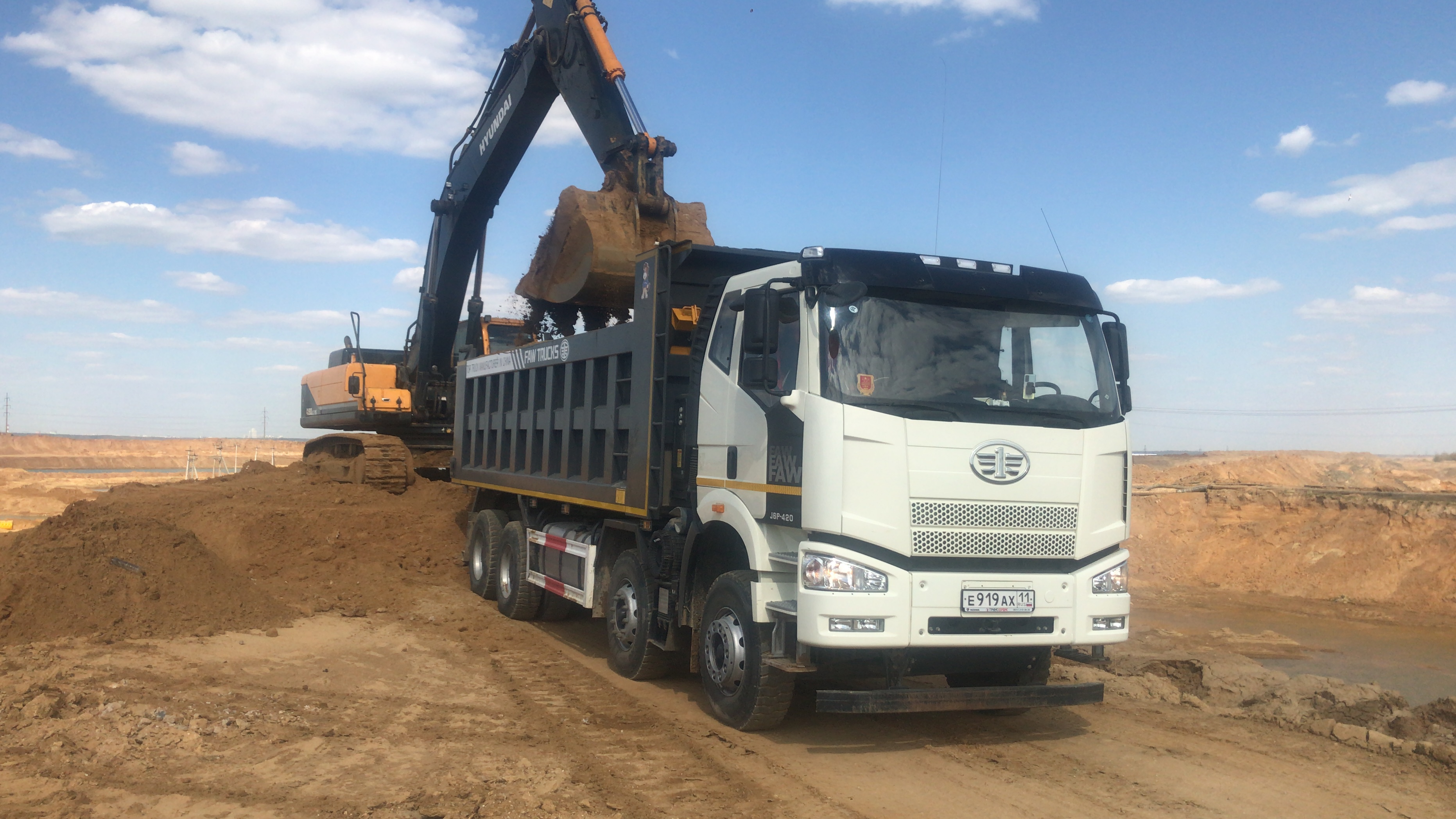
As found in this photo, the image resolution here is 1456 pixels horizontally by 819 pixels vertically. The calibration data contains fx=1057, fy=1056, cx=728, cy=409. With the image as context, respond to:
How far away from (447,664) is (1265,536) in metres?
13.3

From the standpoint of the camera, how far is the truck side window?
7.20 metres

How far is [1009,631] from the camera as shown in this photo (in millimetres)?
6203

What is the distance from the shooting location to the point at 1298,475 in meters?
25.6

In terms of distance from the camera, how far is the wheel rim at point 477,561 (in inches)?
495

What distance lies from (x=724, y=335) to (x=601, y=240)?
133 inches

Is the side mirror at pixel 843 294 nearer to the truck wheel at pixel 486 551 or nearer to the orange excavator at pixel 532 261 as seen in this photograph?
the orange excavator at pixel 532 261

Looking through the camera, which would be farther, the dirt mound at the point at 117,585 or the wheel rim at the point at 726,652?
the dirt mound at the point at 117,585

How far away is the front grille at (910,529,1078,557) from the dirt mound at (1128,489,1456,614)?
33.1 ft

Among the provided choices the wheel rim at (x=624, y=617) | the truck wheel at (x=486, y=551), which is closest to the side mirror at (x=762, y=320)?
the wheel rim at (x=624, y=617)

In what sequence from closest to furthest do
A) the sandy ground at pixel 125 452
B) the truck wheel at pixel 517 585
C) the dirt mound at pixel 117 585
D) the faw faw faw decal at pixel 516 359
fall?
the dirt mound at pixel 117 585, the faw faw faw decal at pixel 516 359, the truck wheel at pixel 517 585, the sandy ground at pixel 125 452

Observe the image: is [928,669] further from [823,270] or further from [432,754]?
[432,754]

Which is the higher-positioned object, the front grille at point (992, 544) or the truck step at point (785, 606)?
the front grille at point (992, 544)

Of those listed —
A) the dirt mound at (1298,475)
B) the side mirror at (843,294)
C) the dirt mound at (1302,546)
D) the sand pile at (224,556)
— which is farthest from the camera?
the dirt mound at (1298,475)

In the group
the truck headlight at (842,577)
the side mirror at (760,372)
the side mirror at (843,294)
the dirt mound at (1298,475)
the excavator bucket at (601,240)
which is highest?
the excavator bucket at (601,240)
